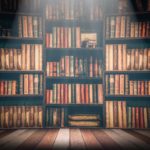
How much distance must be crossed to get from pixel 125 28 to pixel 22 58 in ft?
4.98

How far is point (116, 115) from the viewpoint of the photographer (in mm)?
3721

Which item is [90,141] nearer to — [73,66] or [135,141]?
[135,141]

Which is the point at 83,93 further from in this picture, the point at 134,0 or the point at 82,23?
the point at 134,0

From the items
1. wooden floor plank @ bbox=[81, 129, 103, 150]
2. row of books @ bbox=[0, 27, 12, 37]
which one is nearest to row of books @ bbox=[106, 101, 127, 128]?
wooden floor plank @ bbox=[81, 129, 103, 150]

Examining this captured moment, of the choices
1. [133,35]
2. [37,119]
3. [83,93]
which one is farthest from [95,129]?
[133,35]

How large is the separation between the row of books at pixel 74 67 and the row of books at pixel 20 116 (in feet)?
1.86

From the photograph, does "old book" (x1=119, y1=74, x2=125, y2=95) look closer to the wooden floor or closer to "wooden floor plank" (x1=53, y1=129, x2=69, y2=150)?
the wooden floor

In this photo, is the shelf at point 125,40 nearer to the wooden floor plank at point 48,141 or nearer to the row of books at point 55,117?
the row of books at point 55,117

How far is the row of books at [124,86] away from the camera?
3.72m

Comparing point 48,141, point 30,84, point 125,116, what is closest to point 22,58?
point 30,84

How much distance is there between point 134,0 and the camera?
3.89 m

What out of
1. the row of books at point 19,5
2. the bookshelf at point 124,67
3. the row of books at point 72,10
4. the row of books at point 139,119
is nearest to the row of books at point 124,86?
the bookshelf at point 124,67

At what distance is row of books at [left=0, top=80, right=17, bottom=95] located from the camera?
3721 millimetres

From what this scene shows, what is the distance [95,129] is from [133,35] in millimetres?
A: 1426
